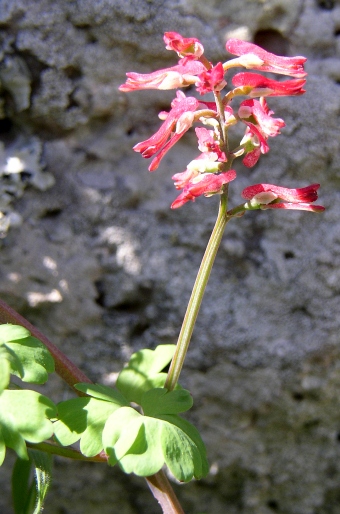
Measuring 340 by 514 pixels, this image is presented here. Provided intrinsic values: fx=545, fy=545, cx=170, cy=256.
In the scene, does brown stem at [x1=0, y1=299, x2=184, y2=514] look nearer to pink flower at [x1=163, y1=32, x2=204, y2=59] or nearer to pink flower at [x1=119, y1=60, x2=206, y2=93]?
pink flower at [x1=119, y1=60, x2=206, y2=93]

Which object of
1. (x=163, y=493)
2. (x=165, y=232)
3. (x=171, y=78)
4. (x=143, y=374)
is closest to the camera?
(x=171, y=78)

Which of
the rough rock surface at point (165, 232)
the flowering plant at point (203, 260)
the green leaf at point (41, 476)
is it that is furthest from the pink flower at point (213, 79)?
the green leaf at point (41, 476)

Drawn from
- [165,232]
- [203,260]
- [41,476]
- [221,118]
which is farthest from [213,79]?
[41,476]

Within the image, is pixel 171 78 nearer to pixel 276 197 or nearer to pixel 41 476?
pixel 276 197

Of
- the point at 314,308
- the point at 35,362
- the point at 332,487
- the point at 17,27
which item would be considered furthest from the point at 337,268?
the point at 17,27

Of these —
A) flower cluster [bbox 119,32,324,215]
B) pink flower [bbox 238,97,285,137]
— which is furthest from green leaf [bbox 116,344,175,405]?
pink flower [bbox 238,97,285,137]
